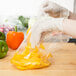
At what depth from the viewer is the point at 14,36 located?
1154 millimetres

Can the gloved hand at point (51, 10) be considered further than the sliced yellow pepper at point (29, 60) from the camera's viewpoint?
Yes

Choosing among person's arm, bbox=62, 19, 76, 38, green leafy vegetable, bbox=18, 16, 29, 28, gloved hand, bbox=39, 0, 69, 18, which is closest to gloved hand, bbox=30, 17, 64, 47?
person's arm, bbox=62, 19, 76, 38

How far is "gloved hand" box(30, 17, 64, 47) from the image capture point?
2.34 ft

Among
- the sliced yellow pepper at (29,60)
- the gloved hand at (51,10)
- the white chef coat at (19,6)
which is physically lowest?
the sliced yellow pepper at (29,60)

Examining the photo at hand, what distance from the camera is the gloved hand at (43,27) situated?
28.1 inches

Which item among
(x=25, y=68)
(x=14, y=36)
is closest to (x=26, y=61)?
(x=25, y=68)

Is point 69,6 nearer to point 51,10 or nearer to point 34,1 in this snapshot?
point 34,1

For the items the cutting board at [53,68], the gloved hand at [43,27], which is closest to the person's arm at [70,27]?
the gloved hand at [43,27]

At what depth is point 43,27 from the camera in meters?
0.75

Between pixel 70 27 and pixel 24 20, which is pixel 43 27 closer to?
Result: pixel 70 27

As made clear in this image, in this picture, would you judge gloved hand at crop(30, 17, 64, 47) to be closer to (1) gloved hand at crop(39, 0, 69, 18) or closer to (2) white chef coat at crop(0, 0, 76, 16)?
(1) gloved hand at crop(39, 0, 69, 18)

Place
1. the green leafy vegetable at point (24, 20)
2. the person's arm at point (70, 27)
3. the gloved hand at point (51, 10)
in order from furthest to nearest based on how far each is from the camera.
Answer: the green leafy vegetable at point (24, 20)
the gloved hand at point (51, 10)
the person's arm at point (70, 27)

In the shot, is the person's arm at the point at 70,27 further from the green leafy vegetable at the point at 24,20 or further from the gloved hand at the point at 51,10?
the green leafy vegetable at the point at 24,20

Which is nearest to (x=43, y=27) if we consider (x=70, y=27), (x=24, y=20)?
(x=70, y=27)
